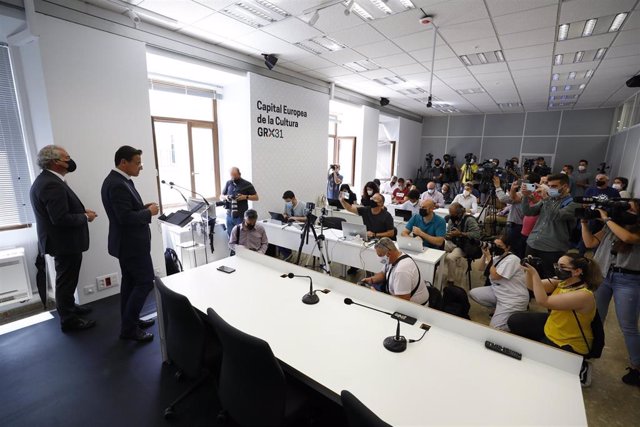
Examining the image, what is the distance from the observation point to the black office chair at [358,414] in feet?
3.02

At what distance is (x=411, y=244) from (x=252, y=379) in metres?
2.50

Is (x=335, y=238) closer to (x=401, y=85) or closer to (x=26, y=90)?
(x=26, y=90)

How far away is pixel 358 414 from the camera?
98 cm

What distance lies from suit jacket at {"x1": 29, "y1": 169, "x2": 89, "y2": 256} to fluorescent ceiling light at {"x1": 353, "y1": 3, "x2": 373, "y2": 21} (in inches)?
129

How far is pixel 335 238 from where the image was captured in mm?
4059

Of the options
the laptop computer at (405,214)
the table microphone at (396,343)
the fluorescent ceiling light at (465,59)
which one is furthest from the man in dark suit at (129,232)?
the fluorescent ceiling light at (465,59)

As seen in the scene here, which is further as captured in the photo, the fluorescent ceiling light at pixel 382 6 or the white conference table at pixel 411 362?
the fluorescent ceiling light at pixel 382 6

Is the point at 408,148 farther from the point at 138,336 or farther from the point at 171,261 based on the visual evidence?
Answer: the point at 138,336

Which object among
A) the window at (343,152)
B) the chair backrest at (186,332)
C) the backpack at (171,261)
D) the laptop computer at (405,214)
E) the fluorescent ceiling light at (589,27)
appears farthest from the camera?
the window at (343,152)

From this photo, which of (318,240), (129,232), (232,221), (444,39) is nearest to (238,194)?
(232,221)

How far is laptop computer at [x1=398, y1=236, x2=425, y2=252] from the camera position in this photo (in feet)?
11.3

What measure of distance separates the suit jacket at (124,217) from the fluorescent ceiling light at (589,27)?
4.98 m

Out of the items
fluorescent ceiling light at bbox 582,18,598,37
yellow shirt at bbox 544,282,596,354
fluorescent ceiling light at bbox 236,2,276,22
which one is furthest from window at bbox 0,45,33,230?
fluorescent ceiling light at bbox 582,18,598,37

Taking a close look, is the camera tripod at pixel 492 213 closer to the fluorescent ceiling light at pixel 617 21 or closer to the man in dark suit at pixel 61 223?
the fluorescent ceiling light at pixel 617 21
